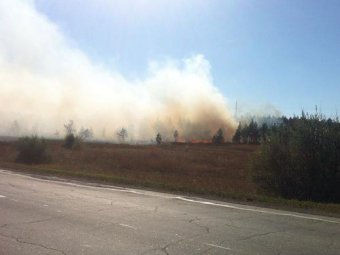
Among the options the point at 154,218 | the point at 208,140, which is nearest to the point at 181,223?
the point at 154,218

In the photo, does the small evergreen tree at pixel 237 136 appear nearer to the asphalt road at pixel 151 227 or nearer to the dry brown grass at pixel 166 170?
the dry brown grass at pixel 166 170

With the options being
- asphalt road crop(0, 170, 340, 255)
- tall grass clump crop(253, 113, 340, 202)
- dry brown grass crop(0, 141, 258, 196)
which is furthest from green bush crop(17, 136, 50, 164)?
asphalt road crop(0, 170, 340, 255)

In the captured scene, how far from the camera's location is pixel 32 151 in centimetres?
4044

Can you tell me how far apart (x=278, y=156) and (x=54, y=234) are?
1344 centimetres

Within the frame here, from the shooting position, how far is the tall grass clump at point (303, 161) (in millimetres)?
19062

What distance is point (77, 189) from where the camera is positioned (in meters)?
17.0

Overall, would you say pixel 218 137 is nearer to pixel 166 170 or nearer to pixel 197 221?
pixel 166 170

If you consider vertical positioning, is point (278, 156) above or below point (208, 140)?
below

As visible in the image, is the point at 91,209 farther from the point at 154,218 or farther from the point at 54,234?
the point at 54,234

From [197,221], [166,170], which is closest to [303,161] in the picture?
[197,221]

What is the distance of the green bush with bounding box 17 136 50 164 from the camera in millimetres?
40438

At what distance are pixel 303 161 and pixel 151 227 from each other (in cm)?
1172

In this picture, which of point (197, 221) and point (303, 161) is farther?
point (303, 161)

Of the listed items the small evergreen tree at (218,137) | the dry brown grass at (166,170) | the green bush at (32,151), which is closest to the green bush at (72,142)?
the dry brown grass at (166,170)
